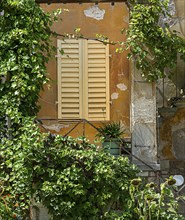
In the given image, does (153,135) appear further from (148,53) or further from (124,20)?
(124,20)

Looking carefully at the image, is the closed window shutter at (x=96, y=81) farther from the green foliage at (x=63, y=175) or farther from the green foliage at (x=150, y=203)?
the green foliage at (x=150, y=203)

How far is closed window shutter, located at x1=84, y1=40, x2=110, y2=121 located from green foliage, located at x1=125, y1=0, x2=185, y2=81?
1573mm

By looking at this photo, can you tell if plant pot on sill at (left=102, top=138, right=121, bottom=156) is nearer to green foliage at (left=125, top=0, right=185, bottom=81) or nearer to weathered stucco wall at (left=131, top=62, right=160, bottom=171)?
weathered stucco wall at (left=131, top=62, right=160, bottom=171)

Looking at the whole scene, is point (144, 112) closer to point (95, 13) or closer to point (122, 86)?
point (122, 86)

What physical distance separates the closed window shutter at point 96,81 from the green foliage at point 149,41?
1.57m

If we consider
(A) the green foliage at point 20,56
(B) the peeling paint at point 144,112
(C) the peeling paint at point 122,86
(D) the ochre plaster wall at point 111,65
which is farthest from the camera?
(C) the peeling paint at point 122,86

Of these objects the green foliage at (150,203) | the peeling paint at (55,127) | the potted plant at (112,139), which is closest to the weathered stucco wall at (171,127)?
the peeling paint at (55,127)

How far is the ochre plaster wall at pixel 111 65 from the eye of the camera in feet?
31.6

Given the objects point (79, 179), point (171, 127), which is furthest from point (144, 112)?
point (171, 127)

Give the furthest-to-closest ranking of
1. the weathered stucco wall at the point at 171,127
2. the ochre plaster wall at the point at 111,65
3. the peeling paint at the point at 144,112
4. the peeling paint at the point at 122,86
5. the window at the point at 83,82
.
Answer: the weathered stucco wall at the point at 171,127 → the peeling paint at the point at 122,86 → the ochre plaster wall at the point at 111,65 → the window at the point at 83,82 → the peeling paint at the point at 144,112

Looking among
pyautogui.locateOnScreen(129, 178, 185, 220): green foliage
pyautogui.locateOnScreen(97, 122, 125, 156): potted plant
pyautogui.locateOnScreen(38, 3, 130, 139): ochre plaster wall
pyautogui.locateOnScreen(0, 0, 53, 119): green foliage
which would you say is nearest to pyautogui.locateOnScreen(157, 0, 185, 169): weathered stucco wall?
pyautogui.locateOnScreen(38, 3, 130, 139): ochre plaster wall

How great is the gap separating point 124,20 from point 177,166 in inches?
97.0

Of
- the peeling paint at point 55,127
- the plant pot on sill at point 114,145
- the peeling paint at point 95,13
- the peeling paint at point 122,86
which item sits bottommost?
the plant pot on sill at point 114,145

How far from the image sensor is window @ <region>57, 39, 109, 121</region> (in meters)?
9.51
